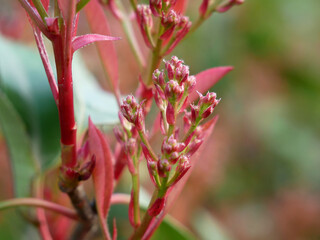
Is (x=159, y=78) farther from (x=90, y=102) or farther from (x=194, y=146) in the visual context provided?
(x=90, y=102)

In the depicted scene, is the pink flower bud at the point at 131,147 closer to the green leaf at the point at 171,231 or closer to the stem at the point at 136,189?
the stem at the point at 136,189

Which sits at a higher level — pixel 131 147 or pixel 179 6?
pixel 179 6

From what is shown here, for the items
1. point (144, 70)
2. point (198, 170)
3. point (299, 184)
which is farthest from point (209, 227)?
point (299, 184)

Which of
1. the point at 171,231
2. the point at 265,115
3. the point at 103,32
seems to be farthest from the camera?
the point at 265,115

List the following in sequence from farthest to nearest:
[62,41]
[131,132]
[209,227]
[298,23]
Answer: [298,23]
[209,227]
[131,132]
[62,41]

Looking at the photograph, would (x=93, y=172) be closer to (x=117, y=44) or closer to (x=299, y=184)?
(x=117, y=44)

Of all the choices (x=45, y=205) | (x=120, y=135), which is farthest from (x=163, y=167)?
(x=45, y=205)
